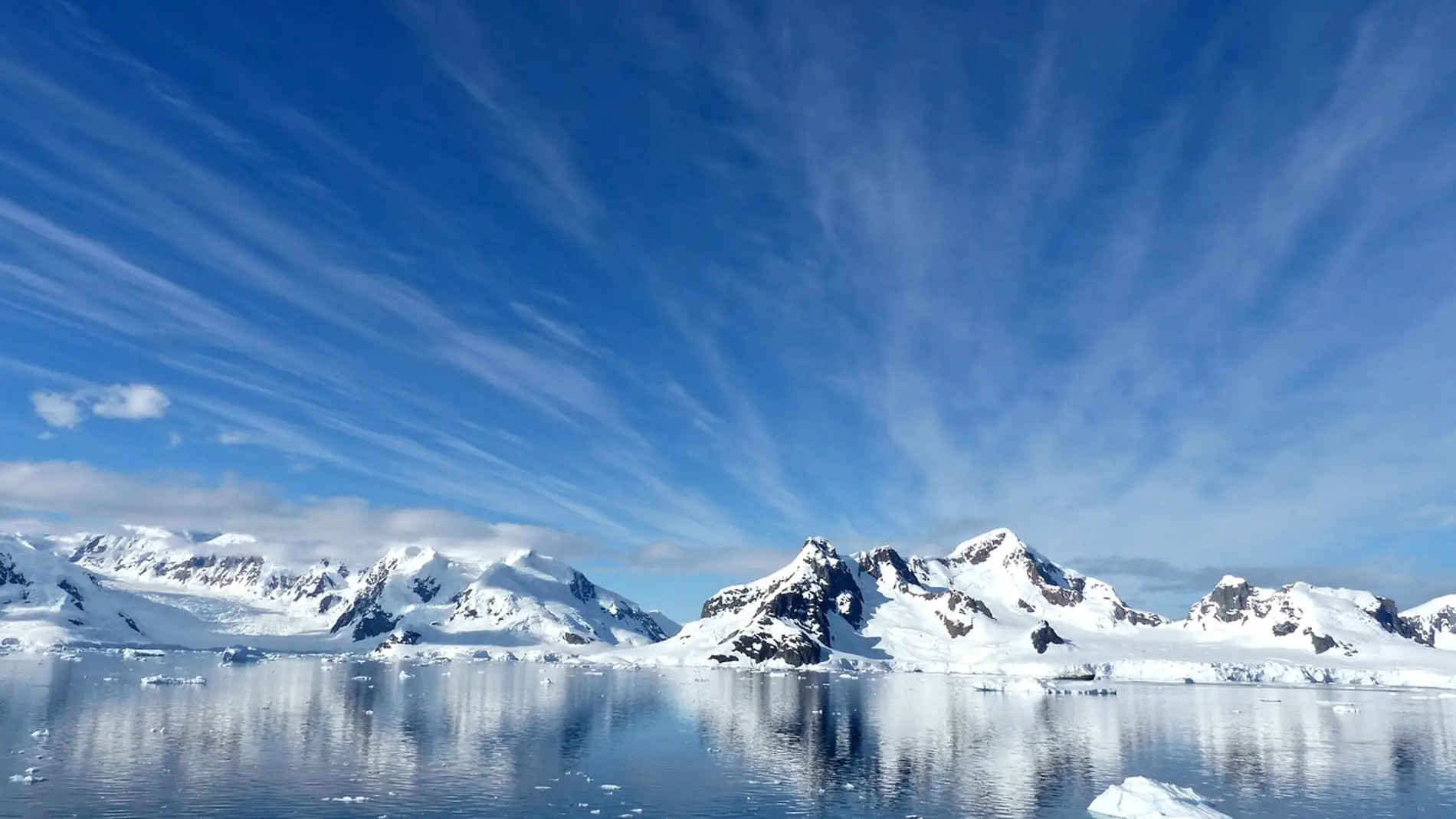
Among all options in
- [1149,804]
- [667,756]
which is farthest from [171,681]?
[1149,804]

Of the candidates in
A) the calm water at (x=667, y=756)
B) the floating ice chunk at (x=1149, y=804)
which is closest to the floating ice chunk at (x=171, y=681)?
the calm water at (x=667, y=756)

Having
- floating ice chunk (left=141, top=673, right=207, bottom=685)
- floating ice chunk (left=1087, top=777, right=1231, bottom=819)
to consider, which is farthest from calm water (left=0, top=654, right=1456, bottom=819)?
floating ice chunk (left=141, top=673, right=207, bottom=685)

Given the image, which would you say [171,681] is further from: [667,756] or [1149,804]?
[1149,804]

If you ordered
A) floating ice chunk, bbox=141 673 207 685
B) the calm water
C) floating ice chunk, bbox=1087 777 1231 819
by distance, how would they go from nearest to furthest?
floating ice chunk, bbox=1087 777 1231 819 < the calm water < floating ice chunk, bbox=141 673 207 685

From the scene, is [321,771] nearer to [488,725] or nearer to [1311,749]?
[488,725]

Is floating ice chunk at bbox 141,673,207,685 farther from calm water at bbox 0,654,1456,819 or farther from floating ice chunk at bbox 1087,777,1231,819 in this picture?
floating ice chunk at bbox 1087,777,1231,819

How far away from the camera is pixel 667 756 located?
79.4m

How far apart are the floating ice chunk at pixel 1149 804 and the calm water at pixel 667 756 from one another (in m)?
2.47

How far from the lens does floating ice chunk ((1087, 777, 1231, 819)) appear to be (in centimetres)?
5459

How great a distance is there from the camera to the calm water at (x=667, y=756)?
186 ft

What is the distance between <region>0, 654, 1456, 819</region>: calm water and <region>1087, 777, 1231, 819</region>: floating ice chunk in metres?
2.47

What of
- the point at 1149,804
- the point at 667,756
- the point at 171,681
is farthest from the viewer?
the point at 171,681

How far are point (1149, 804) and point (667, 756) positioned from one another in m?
41.3

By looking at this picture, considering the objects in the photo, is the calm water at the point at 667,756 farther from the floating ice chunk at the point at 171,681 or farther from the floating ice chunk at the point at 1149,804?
the floating ice chunk at the point at 171,681
